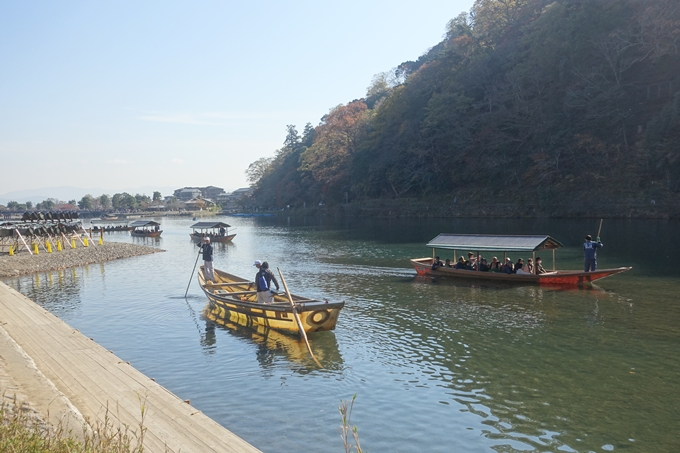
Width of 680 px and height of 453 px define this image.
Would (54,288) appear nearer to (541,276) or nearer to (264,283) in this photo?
(264,283)

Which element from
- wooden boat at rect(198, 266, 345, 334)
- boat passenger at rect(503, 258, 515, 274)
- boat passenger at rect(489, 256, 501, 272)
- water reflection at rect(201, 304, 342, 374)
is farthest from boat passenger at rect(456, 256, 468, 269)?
water reflection at rect(201, 304, 342, 374)

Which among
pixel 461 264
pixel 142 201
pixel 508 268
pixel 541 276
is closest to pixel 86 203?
pixel 142 201

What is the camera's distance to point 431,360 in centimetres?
1567

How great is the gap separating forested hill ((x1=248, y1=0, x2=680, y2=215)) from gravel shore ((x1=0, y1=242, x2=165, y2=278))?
45607 millimetres

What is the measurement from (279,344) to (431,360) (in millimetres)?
5177

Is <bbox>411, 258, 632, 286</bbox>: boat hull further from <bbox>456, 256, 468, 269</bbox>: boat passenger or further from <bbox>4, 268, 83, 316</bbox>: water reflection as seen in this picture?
<bbox>4, 268, 83, 316</bbox>: water reflection

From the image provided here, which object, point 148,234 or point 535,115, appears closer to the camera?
point 535,115

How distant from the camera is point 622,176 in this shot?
59281 mm

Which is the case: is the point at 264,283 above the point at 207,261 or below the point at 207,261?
below

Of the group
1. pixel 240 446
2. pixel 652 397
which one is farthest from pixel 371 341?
pixel 240 446

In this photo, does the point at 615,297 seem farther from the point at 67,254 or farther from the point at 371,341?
the point at 67,254

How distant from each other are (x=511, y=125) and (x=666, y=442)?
6577cm

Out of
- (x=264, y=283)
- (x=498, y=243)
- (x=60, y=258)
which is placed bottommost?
(x=60, y=258)

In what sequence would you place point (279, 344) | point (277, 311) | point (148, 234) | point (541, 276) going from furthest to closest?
point (148, 234), point (541, 276), point (277, 311), point (279, 344)
